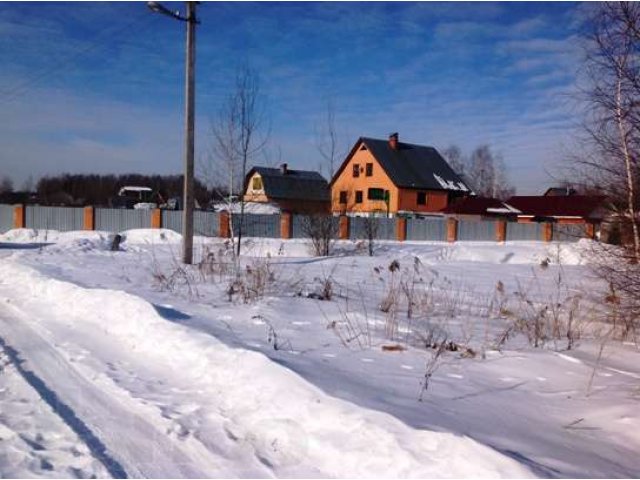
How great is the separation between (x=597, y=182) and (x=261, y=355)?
4.47 meters

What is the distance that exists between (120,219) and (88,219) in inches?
68.8

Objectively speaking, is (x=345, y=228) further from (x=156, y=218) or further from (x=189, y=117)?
(x=189, y=117)

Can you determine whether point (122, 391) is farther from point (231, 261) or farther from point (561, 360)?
point (231, 261)

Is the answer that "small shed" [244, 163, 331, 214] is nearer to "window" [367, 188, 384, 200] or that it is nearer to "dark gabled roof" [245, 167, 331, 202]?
"dark gabled roof" [245, 167, 331, 202]

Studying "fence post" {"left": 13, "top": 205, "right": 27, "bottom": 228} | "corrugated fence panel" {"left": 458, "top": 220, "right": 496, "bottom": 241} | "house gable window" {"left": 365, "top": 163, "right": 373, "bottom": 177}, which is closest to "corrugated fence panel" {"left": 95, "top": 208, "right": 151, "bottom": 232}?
"fence post" {"left": 13, "top": 205, "right": 27, "bottom": 228}

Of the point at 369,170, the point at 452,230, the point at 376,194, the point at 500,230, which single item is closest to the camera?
the point at 452,230

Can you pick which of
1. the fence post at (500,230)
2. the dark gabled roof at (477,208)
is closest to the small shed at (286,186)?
the dark gabled roof at (477,208)

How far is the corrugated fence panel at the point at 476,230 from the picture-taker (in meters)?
36.1

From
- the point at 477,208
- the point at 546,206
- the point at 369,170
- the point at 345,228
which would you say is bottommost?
the point at 345,228

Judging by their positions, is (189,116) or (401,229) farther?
(401,229)

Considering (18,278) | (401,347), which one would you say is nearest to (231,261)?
(18,278)

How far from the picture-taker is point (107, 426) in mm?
3812

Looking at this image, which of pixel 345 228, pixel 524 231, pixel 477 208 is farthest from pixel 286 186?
pixel 345 228

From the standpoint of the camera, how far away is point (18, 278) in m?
10.6
